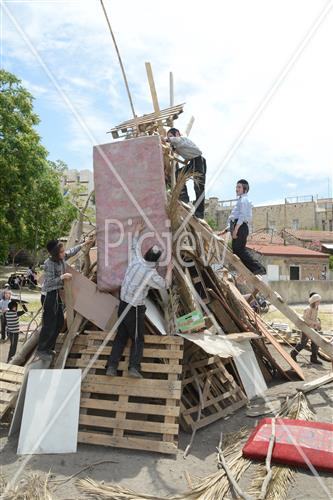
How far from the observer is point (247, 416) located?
634cm

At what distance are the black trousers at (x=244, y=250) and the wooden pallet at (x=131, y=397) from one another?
89.2 inches

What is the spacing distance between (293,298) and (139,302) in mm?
23709

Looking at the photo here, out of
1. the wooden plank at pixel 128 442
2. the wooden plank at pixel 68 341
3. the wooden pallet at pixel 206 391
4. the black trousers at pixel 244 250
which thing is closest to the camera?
the wooden plank at pixel 128 442

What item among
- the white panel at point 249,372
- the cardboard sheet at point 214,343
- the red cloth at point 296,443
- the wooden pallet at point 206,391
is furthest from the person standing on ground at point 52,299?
the red cloth at point 296,443

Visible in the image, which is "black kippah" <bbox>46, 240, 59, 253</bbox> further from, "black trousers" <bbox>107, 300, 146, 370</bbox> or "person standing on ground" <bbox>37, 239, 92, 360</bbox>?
"black trousers" <bbox>107, 300, 146, 370</bbox>

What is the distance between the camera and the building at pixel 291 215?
62156 mm

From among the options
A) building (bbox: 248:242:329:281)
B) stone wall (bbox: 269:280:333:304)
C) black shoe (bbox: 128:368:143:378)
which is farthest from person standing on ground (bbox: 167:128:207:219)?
building (bbox: 248:242:329:281)

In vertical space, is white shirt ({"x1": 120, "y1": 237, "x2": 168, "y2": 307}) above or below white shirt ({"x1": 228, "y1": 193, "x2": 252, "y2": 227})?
below

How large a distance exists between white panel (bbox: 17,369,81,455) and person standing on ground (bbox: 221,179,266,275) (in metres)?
3.33

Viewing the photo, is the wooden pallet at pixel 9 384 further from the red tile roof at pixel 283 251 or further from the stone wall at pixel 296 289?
the red tile roof at pixel 283 251

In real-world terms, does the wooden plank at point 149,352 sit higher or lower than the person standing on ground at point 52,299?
lower

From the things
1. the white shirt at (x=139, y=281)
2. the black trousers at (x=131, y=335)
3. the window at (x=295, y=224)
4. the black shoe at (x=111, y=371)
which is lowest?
the black shoe at (x=111, y=371)

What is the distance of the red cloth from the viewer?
15.4 feet

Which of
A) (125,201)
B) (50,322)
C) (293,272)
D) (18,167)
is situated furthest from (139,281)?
(293,272)
